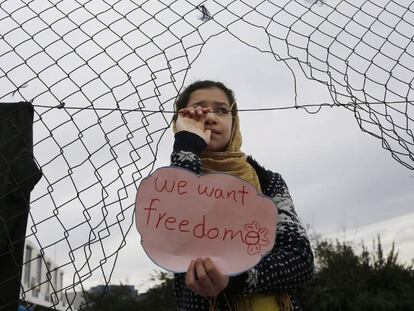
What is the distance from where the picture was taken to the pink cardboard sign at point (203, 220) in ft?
3.94

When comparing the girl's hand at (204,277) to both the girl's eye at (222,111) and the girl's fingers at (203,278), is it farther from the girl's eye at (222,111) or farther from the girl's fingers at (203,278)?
the girl's eye at (222,111)

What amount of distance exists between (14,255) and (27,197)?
0.14 metres

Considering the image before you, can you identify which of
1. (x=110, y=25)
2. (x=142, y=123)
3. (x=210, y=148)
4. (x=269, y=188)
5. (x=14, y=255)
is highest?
(x=110, y=25)

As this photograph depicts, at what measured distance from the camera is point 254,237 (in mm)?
1234

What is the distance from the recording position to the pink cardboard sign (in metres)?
1.20

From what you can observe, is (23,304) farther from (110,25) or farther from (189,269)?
(110,25)

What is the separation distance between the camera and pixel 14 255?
1381mm

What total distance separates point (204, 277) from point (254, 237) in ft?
0.49

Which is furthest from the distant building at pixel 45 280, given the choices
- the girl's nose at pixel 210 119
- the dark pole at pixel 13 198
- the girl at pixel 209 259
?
the girl's nose at pixel 210 119

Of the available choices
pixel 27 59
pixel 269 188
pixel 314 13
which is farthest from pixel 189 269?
pixel 314 13

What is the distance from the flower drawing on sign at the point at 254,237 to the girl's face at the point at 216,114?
0.32 metres

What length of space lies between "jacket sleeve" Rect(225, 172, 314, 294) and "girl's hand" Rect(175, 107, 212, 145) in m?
0.24

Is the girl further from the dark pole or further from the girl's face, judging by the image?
the dark pole

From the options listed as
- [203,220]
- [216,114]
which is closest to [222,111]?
[216,114]
